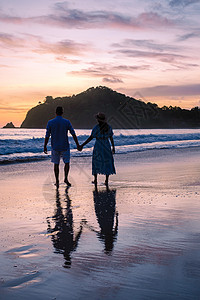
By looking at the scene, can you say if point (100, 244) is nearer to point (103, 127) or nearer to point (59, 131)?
point (103, 127)

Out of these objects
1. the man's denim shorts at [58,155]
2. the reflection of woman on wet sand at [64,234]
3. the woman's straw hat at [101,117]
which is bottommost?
the reflection of woman on wet sand at [64,234]

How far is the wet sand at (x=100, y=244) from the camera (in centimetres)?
270

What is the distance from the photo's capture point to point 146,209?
5.56 metres

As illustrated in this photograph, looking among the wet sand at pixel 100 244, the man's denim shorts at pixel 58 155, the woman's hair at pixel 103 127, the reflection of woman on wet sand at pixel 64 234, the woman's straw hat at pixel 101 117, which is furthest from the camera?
the man's denim shorts at pixel 58 155

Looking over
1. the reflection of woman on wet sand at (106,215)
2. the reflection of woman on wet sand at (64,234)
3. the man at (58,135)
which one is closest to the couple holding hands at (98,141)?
the man at (58,135)

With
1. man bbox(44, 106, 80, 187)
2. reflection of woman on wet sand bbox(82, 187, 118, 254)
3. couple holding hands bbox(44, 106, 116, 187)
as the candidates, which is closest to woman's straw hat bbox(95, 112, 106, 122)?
couple holding hands bbox(44, 106, 116, 187)

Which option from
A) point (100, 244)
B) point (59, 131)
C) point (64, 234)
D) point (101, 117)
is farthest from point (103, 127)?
point (100, 244)

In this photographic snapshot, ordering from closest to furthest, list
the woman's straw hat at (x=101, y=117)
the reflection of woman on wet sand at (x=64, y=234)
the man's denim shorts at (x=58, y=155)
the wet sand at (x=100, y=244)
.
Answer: the wet sand at (x=100, y=244), the reflection of woman on wet sand at (x=64, y=234), the woman's straw hat at (x=101, y=117), the man's denim shorts at (x=58, y=155)

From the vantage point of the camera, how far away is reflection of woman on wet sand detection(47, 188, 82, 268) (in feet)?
11.8

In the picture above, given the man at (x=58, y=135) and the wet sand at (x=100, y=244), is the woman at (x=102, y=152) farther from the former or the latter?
the wet sand at (x=100, y=244)

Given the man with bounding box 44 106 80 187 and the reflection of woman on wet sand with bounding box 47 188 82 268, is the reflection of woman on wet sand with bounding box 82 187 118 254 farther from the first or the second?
the man with bounding box 44 106 80 187

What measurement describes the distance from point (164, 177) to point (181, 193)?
2632 millimetres

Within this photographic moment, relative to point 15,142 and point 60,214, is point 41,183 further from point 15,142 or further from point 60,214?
point 15,142

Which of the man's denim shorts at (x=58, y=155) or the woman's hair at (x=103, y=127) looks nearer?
the woman's hair at (x=103, y=127)
